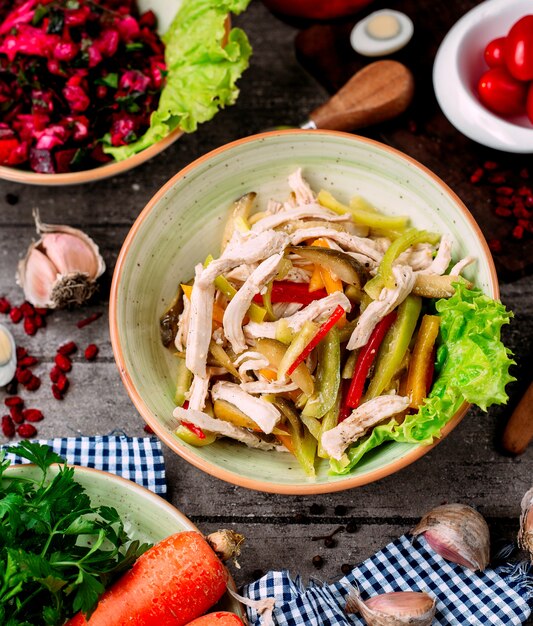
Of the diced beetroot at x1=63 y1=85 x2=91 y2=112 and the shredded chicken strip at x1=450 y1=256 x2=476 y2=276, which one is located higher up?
the shredded chicken strip at x1=450 y1=256 x2=476 y2=276

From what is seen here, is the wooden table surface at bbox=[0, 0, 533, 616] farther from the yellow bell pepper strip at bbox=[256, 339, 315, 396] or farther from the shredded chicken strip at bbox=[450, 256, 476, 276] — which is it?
the yellow bell pepper strip at bbox=[256, 339, 315, 396]

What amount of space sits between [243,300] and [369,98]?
1.14 m

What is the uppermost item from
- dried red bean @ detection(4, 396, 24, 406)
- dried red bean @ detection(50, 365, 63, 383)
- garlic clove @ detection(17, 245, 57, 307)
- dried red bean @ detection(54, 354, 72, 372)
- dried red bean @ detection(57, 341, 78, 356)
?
garlic clove @ detection(17, 245, 57, 307)

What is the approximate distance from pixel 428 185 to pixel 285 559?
5.10 feet

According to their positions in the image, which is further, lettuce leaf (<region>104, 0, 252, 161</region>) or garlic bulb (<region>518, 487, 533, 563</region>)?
lettuce leaf (<region>104, 0, 252, 161</region>)

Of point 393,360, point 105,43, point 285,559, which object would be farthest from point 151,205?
point 285,559

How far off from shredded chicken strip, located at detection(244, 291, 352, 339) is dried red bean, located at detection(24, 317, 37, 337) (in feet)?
3.80

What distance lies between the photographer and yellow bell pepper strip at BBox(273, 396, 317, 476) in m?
2.73

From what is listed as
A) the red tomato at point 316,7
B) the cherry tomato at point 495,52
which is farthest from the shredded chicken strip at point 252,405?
the red tomato at point 316,7

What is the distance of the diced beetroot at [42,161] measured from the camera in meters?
3.21

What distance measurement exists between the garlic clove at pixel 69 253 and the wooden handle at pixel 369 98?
110 centimetres

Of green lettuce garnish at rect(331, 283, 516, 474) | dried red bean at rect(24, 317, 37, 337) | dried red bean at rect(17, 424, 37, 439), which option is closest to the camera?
green lettuce garnish at rect(331, 283, 516, 474)

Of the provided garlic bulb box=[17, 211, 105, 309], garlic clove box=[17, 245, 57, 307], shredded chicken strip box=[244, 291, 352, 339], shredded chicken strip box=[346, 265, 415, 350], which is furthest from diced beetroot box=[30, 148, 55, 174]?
shredded chicken strip box=[346, 265, 415, 350]

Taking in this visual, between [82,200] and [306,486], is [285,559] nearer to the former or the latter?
[306,486]
